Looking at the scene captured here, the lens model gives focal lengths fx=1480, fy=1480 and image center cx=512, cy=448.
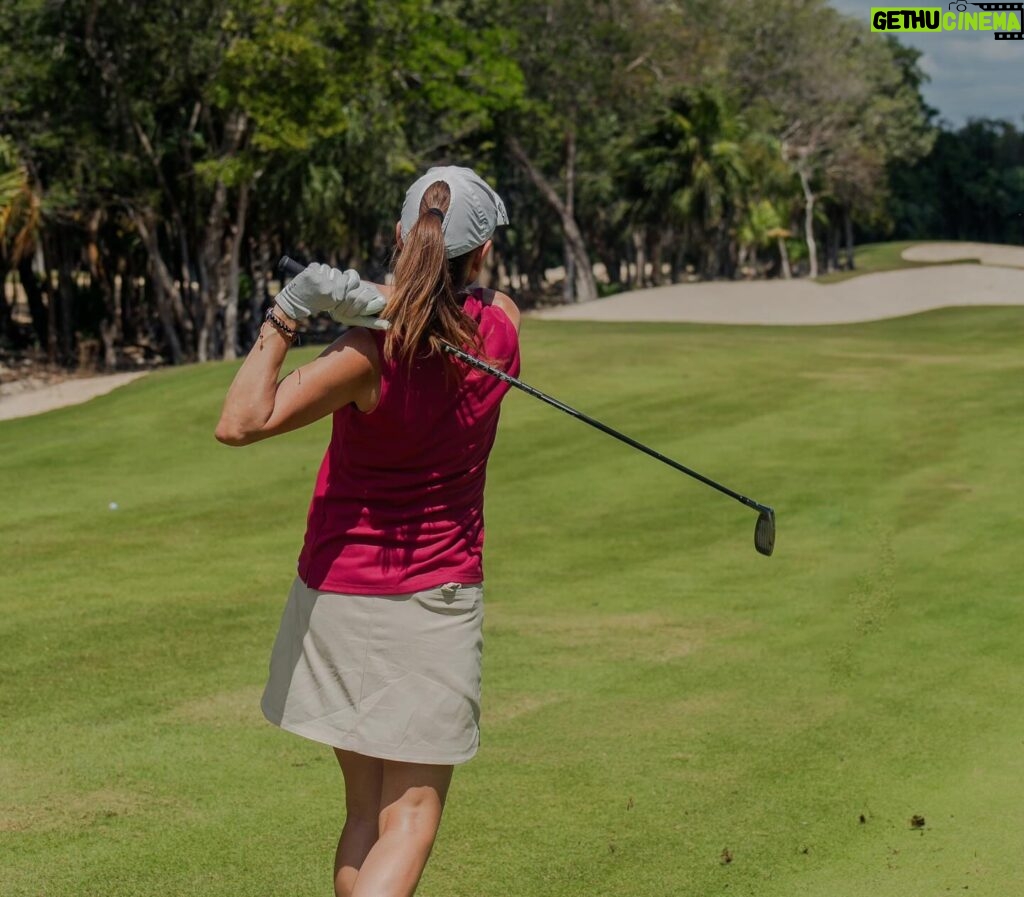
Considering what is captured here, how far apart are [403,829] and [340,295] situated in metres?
1.30

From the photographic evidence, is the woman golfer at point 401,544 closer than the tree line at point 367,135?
Yes

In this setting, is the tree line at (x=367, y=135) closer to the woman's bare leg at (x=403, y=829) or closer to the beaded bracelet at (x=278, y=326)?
the beaded bracelet at (x=278, y=326)

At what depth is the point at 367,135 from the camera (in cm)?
3856

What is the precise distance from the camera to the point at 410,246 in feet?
11.3

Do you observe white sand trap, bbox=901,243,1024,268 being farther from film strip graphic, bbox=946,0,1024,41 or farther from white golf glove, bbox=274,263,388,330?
white golf glove, bbox=274,263,388,330

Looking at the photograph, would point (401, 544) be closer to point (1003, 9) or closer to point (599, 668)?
point (599, 668)

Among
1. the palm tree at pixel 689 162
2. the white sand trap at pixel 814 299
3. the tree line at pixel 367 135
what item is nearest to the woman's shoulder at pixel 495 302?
the tree line at pixel 367 135

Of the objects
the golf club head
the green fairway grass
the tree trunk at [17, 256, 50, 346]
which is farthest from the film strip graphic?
the tree trunk at [17, 256, 50, 346]

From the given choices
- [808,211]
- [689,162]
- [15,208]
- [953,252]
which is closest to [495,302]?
[15,208]

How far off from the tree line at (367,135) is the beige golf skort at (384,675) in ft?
2.92

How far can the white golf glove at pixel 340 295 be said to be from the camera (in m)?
3.31

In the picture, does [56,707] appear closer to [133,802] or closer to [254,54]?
[133,802]

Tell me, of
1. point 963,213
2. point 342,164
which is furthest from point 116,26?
point 963,213

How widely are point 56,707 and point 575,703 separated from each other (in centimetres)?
242
